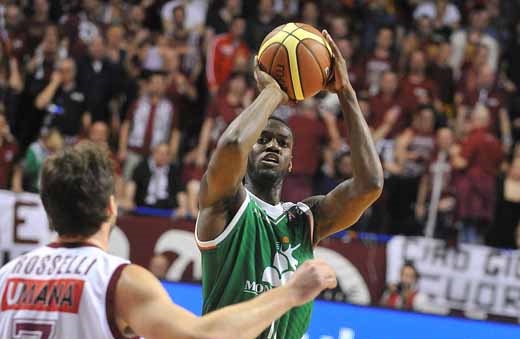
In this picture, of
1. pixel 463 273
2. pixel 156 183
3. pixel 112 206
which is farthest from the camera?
pixel 156 183

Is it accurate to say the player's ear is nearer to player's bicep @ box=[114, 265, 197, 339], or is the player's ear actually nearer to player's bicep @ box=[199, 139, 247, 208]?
player's bicep @ box=[114, 265, 197, 339]

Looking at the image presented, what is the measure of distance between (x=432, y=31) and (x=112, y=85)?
5210 mm

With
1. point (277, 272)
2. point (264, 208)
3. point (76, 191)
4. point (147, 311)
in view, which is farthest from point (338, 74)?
point (147, 311)

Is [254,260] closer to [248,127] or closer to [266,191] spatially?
[266,191]

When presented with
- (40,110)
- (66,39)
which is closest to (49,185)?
(40,110)

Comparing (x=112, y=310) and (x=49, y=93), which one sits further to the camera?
(x=49, y=93)

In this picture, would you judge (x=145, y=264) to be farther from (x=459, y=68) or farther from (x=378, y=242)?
(x=459, y=68)

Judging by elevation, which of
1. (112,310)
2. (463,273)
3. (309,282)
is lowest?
(463,273)

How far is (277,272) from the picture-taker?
4.73m

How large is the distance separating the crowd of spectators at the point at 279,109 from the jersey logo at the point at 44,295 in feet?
25.0

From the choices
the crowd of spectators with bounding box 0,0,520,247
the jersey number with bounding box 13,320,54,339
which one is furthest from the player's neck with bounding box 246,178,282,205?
the crowd of spectators with bounding box 0,0,520,247

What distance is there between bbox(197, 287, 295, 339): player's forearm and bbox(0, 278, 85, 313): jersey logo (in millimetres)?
473

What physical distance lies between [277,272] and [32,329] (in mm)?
1638

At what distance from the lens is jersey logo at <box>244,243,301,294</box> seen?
4645 millimetres
